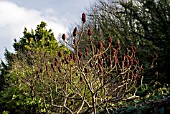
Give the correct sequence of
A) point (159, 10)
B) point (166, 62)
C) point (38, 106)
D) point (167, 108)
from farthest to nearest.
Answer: point (159, 10)
point (166, 62)
point (38, 106)
point (167, 108)

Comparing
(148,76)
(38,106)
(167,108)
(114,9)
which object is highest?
(114,9)

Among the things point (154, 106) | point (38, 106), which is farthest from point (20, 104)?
point (154, 106)

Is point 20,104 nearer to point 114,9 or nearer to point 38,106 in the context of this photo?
point 38,106

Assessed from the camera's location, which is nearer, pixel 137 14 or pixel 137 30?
pixel 137 14

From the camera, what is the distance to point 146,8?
1331cm

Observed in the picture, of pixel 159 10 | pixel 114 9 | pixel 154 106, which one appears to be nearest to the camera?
pixel 154 106

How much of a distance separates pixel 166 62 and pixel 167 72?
14.6 inches

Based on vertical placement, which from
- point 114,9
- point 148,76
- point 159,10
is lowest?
point 148,76

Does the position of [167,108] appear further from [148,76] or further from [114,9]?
[114,9]

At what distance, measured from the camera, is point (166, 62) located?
1139 centimetres

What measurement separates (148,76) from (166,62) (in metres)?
0.81

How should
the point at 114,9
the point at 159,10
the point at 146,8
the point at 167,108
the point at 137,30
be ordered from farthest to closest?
the point at 114,9, the point at 137,30, the point at 146,8, the point at 159,10, the point at 167,108

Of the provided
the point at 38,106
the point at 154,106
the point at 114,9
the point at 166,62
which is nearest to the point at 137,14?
the point at 166,62

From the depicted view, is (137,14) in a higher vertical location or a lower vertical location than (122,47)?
higher
